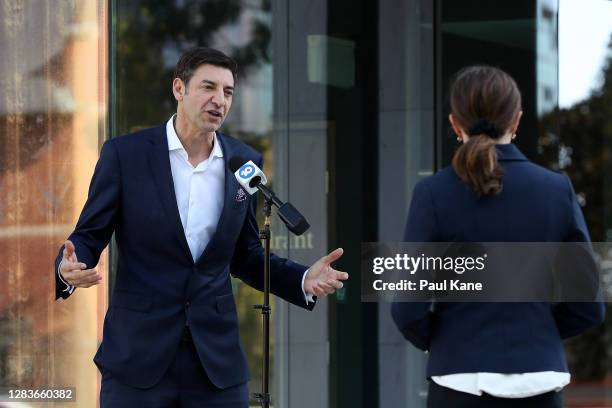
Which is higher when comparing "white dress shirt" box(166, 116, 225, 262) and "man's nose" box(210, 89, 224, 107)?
"man's nose" box(210, 89, 224, 107)

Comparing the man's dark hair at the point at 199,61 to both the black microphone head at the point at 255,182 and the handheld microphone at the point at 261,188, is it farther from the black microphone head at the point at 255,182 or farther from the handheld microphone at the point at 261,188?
the black microphone head at the point at 255,182

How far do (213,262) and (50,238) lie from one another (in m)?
2.63

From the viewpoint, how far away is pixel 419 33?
7.57 m

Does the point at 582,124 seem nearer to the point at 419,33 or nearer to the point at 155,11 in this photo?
the point at 419,33

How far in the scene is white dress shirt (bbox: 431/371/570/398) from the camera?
3.65 metres

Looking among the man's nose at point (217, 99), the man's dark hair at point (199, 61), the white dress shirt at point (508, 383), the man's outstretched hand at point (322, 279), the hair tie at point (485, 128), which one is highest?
the man's dark hair at point (199, 61)

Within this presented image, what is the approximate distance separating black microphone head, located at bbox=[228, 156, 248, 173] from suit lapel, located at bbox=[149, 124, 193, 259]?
203 mm

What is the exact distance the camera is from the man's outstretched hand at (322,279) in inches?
173

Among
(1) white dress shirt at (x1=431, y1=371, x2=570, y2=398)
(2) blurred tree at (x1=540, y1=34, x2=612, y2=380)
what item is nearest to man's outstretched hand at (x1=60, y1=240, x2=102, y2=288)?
(1) white dress shirt at (x1=431, y1=371, x2=570, y2=398)

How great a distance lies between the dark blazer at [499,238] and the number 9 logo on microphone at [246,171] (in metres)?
0.82

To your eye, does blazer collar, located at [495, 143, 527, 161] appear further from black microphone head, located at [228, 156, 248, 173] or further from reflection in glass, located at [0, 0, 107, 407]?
reflection in glass, located at [0, 0, 107, 407]

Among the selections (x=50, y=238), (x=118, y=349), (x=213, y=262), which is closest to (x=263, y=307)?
(x=213, y=262)

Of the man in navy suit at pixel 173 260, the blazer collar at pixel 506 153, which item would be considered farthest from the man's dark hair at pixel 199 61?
the blazer collar at pixel 506 153

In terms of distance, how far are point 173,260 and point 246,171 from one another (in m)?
0.37
